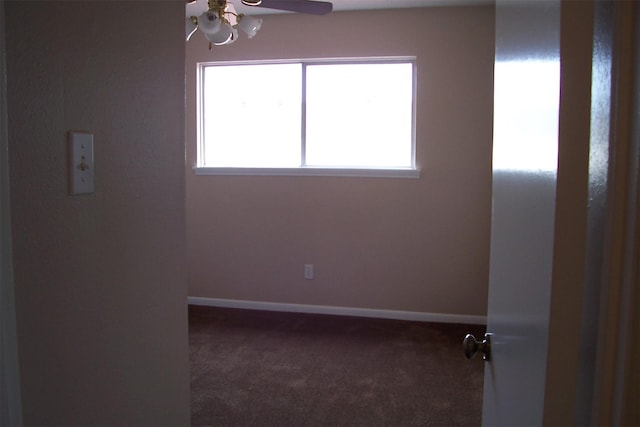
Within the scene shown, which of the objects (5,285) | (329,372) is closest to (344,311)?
(329,372)

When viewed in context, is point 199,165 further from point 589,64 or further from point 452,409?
point 589,64

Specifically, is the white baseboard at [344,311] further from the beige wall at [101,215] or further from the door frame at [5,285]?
the door frame at [5,285]

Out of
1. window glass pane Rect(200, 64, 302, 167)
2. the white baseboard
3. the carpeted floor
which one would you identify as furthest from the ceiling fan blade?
the white baseboard

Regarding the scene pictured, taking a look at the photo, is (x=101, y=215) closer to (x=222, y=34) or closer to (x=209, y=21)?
(x=209, y=21)

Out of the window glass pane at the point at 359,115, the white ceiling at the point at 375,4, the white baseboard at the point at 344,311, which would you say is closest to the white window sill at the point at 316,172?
the window glass pane at the point at 359,115

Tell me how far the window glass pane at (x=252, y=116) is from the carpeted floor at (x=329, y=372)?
4.55ft

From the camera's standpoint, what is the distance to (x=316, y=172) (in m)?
3.96

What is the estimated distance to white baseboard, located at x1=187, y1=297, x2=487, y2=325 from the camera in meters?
3.88

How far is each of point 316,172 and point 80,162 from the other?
315cm

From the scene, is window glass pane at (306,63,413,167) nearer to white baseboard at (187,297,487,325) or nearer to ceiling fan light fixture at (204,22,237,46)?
white baseboard at (187,297,487,325)

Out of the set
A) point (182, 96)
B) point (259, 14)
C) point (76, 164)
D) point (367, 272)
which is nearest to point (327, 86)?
point (259, 14)

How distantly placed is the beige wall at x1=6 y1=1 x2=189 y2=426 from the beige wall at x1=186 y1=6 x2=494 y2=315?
2.79 metres

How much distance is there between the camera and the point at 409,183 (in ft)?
12.6

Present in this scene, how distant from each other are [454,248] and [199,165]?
7.53ft
